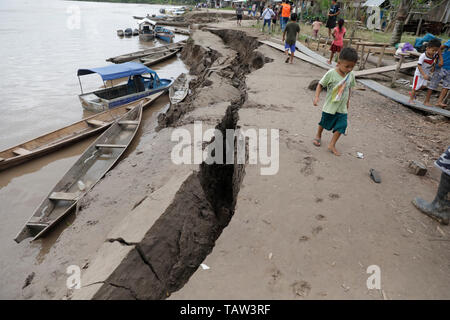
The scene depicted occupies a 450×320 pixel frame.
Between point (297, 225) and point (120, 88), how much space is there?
11.4 metres

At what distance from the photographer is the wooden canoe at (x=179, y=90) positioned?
35.1ft

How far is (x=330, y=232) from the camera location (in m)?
2.68

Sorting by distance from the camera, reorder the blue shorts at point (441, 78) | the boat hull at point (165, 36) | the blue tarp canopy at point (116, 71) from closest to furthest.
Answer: the blue shorts at point (441, 78)
the blue tarp canopy at point (116, 71)
the boat hull at point (165, 36)

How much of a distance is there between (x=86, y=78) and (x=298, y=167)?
1610 cm

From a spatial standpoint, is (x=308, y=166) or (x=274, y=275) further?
(x=308, y=166)

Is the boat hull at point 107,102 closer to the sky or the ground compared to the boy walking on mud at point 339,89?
closer to the ground

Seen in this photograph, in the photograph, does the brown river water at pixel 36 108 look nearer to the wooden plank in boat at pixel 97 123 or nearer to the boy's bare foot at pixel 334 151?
the wooden plank in boat at pixel 97 123

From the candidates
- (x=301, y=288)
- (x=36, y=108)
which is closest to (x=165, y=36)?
(x=36, y=108)

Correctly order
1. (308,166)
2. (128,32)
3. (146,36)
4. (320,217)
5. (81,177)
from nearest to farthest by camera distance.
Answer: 1. (320,217)
2. (308,166)
3. (81,177)
4. (146,36)
5. (128,32)

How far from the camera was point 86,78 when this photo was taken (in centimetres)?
1559

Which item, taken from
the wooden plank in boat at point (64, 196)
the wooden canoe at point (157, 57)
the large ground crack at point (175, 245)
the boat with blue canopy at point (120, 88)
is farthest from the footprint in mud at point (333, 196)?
the wooden canoe at point (157, 57)

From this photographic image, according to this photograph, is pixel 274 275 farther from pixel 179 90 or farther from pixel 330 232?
pixel 179 90

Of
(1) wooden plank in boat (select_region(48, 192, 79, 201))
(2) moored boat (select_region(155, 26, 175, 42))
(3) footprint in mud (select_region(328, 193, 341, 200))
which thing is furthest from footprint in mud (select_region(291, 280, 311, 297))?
(2) moored boat (select_region(155, 26, 175, 42))
